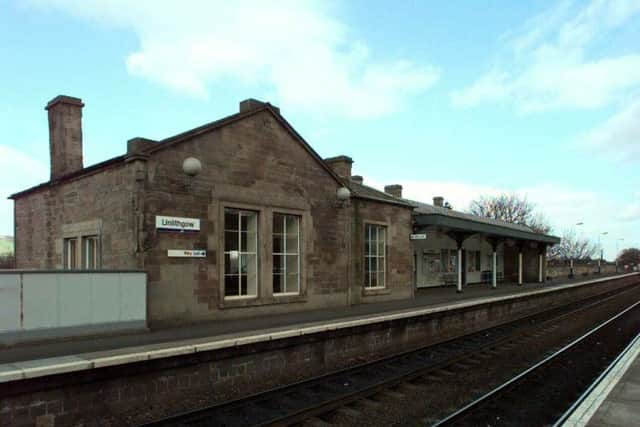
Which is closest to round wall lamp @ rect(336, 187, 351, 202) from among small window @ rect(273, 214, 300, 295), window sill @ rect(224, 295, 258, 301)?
small window @ rect(273, 214, 300, 295)

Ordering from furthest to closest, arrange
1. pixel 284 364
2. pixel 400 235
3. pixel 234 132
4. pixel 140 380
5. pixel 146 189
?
pixel 400 235
pixel 234 132
pixel 146 189
pixel 284 364
pixel 140 380

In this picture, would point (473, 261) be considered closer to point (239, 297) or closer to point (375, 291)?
point (375, 291)

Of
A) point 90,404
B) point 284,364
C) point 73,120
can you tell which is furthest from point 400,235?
point 90,404

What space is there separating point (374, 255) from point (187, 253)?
788 centimetres

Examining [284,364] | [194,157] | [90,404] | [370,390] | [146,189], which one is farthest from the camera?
[194,157]

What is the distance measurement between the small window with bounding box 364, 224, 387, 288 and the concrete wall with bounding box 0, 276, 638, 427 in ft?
13.0

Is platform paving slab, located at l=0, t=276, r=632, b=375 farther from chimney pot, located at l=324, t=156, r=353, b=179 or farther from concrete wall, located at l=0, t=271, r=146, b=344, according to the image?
chimney pot, located at l=324, t=156, r=353, b=179

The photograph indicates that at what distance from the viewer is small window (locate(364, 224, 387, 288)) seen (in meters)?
16.2

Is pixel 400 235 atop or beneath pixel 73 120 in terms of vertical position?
beneath

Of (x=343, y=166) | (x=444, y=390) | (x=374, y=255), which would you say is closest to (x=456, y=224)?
(x=374, y=255)

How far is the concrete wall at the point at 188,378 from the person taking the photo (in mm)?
5734

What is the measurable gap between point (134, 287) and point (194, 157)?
10.9ft

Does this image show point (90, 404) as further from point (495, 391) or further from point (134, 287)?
point (495, 391)

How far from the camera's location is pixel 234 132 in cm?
1175
